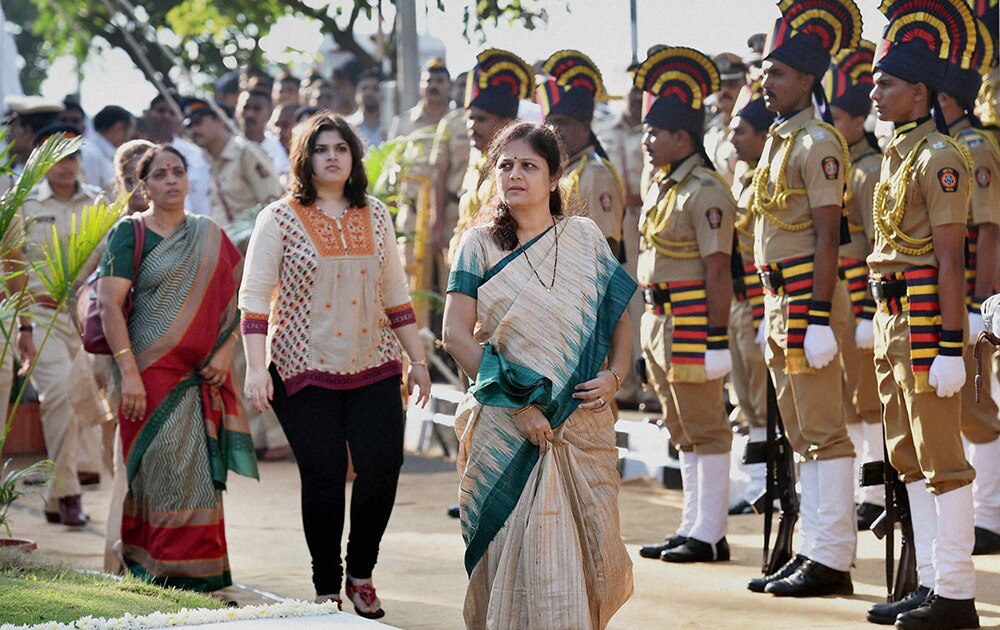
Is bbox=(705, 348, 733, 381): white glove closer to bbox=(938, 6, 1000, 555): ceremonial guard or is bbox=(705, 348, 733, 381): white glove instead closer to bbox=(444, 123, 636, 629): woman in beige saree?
bbox=(938, 6, 1000, 555): ceremonial guard

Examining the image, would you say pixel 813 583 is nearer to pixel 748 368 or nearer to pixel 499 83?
pixel 748 368

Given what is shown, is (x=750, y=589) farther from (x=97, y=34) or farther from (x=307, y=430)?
(x=97, y=34)

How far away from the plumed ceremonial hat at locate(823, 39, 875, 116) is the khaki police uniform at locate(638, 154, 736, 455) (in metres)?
1.32

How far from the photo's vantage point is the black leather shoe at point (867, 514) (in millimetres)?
8578

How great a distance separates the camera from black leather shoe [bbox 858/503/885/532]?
8.58 metres

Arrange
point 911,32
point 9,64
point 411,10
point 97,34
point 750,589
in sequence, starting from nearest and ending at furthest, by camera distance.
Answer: point 911,32, point 750,589, point 411,10, point 9,64, point 97,34

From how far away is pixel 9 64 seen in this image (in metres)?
16.1

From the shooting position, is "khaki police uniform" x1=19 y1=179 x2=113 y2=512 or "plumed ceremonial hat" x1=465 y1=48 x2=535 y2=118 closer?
"plumed ceremonial hat" x1=465 y1=48 x2=535 y2=118

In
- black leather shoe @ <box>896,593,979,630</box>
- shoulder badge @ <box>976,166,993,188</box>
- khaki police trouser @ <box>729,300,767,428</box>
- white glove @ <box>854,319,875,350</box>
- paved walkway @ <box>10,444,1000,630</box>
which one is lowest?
paved walkway @ <box>10,444,1000,630</box>

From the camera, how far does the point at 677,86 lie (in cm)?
812

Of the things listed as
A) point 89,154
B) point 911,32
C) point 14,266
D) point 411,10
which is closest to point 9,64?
point 89,154

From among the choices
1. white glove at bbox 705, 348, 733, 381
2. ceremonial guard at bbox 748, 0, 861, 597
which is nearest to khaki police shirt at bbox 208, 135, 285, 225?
white glove at bbox 705, 348, 733, 381

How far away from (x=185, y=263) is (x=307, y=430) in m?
1.22

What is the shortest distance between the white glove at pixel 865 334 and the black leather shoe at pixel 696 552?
1172 mm
